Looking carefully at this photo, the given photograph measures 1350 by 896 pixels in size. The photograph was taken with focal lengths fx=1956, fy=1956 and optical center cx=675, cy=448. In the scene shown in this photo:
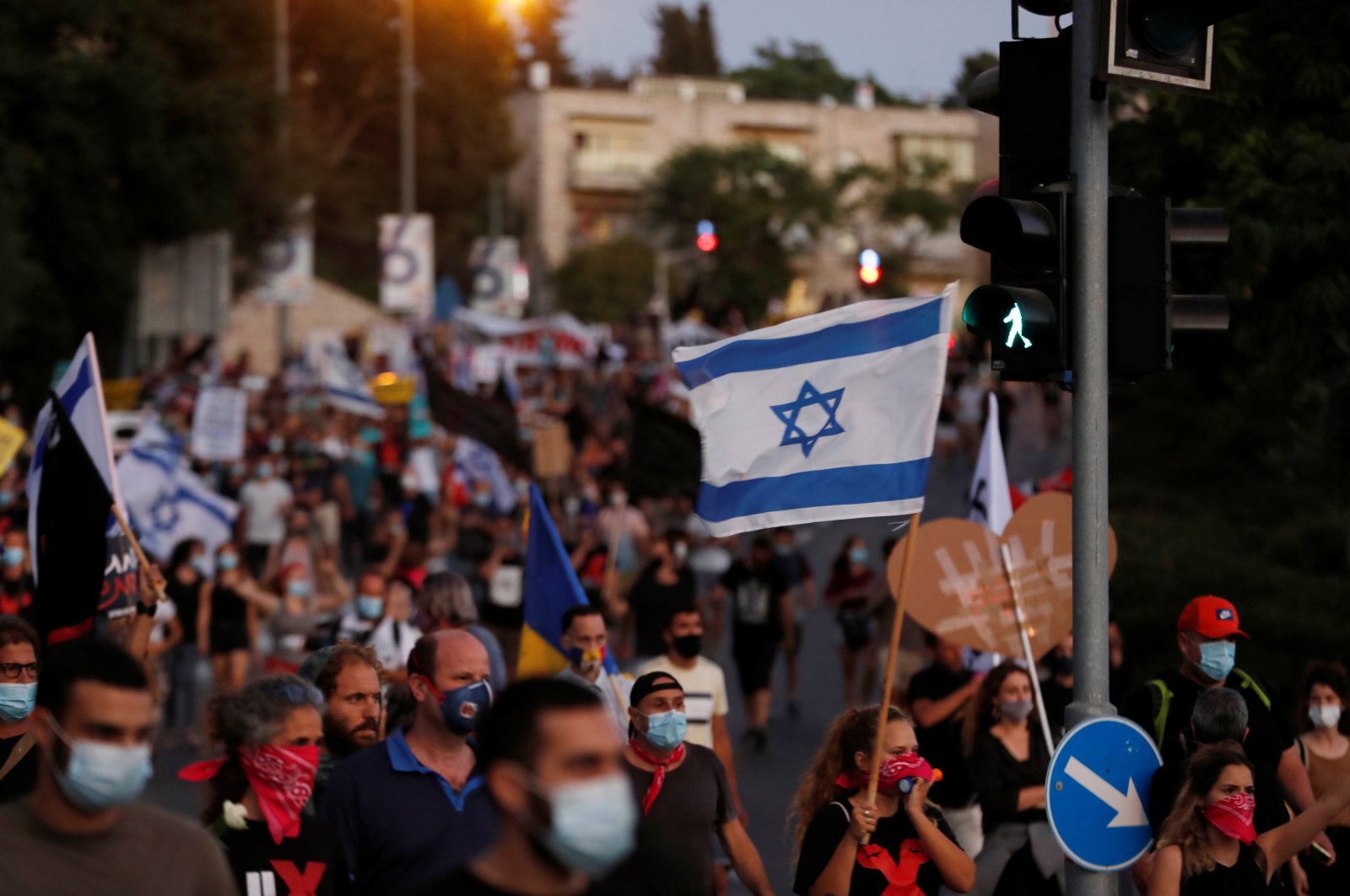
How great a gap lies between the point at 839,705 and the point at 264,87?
93.4ft

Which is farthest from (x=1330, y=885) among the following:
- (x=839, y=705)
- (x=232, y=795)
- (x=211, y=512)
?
(x=211, y=512)

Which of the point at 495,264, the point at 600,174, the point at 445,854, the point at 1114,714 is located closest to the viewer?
the point at 445,854

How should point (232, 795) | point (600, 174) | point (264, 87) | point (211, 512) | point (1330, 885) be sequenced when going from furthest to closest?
1. point (600, 174)
2. point (264, 87)
3. point (211, 512)
4. point (1330, 885)
5. point (232, 795)

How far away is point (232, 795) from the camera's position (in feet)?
16.4

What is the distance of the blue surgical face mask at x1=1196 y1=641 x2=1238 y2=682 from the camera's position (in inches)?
288

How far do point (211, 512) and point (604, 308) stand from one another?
58348 millimetres

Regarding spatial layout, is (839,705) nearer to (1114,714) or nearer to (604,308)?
(1114,714)

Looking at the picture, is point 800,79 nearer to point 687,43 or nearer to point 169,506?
point 687,43

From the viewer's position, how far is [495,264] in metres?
50.9

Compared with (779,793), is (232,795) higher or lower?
higher

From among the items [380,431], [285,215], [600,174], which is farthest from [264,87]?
[600,174]

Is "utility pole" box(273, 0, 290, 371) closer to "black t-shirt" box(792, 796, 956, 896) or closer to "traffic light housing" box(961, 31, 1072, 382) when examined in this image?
"traffic light housing" box(961, 31, 1072, 382)

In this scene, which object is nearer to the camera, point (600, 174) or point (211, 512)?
point (211, 512)

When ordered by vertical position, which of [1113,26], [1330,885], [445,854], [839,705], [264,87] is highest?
[264,87]
